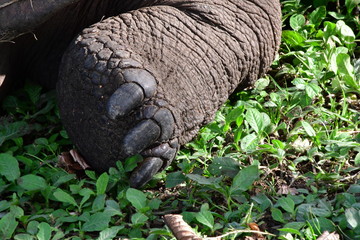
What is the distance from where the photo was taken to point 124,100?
2391 mm

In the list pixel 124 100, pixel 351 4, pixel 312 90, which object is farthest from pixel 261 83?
pixel 124 100

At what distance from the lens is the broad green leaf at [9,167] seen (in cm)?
254

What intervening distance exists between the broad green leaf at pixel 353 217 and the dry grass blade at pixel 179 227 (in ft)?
1.38

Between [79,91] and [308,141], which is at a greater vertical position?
[79,91]

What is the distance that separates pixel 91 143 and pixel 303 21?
1335 mm

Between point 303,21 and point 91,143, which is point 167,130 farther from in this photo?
point 303,21

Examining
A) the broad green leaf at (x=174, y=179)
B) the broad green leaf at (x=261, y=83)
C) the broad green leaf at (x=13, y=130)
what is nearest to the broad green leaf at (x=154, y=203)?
the broad green leaf at (x=174, y=179)

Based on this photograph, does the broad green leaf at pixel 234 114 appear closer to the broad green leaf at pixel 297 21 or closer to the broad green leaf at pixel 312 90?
the broad green leaf at pixel 312 90

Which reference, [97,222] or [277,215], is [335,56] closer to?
[277,215]

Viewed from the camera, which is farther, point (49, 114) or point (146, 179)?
point (49, 114)

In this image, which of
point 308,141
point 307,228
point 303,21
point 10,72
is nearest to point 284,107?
point 308,141

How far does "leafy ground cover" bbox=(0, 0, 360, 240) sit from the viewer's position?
225 centimetres

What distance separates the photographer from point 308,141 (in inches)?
108

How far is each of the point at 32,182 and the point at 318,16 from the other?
1656 millimetres
